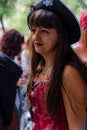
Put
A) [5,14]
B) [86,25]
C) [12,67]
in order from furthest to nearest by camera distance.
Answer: [5,14]
[86,25]
[12,67]

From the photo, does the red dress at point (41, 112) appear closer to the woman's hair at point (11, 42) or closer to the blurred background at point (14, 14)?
the woman's hair at point (11, 42)

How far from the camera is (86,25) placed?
1.75 m

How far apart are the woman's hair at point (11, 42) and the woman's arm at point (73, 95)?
5.27ft

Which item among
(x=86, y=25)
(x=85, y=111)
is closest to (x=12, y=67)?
(x=85, y=111)

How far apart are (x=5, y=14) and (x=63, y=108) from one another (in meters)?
2.43

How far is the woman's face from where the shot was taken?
1286 millimetres

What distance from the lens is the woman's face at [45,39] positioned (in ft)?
4.22

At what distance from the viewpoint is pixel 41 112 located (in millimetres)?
1337

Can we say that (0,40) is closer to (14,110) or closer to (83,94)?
(83,94)

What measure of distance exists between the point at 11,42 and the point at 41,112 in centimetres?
163

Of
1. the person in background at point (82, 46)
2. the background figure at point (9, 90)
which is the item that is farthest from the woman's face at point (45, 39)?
the person in background at point (82, 46)

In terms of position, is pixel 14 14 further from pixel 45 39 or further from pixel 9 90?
pixel 9 90

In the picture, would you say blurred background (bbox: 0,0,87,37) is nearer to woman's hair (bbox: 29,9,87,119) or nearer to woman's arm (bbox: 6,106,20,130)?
woman's hair (bbox: 29,9,87,119)

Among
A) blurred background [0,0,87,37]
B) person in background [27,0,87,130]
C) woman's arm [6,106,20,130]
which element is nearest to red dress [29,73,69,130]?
person in background [27,0,87,130]
